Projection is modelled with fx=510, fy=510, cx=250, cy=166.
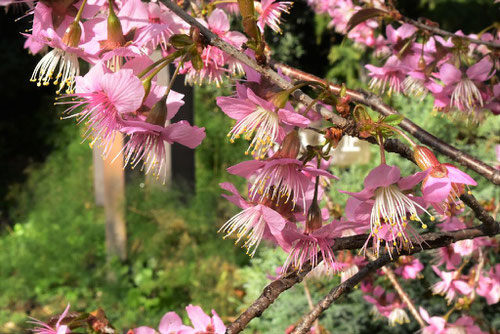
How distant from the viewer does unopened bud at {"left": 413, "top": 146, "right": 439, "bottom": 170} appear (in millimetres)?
629

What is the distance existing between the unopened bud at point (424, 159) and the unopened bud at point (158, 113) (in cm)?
32

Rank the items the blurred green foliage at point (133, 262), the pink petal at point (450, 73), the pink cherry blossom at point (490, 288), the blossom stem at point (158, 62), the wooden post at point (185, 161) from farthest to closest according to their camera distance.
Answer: the wooden post at point (185, 161)
the blurred green foliage at point (133, 262)
the pink cherry blossom at point (490, 288)
the pink petal at point (450, 73)
the blossom stem at point (158, 62)

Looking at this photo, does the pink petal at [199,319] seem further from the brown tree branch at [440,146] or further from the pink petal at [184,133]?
the brown tree branch at [440,146]

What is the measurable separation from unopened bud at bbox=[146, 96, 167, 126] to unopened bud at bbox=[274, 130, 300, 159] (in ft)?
0.48

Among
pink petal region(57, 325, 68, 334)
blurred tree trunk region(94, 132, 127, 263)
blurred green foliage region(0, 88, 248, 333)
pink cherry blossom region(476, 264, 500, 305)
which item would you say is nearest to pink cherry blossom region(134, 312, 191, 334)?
pink petal region(57, 325, 68, 334)

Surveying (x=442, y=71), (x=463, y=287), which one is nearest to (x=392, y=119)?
(x=442, y=71)

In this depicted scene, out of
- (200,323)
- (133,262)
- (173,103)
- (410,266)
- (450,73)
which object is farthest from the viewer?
(133,262)

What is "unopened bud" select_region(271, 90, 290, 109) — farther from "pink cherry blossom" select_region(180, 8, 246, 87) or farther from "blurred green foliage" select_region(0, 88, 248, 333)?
"blurred green foliage" select_region(0, 88, 248, 333)

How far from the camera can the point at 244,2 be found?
22.7 inches

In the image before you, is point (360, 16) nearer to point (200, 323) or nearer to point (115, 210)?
point (200, 323)

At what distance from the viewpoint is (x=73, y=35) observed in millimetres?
657

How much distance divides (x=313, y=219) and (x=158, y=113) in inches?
10.0

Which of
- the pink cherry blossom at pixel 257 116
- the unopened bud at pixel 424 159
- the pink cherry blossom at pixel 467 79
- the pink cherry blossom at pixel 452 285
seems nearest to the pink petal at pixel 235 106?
the pink cherry blossom at pixel 257 116

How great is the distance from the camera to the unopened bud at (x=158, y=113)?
0.62 metres
